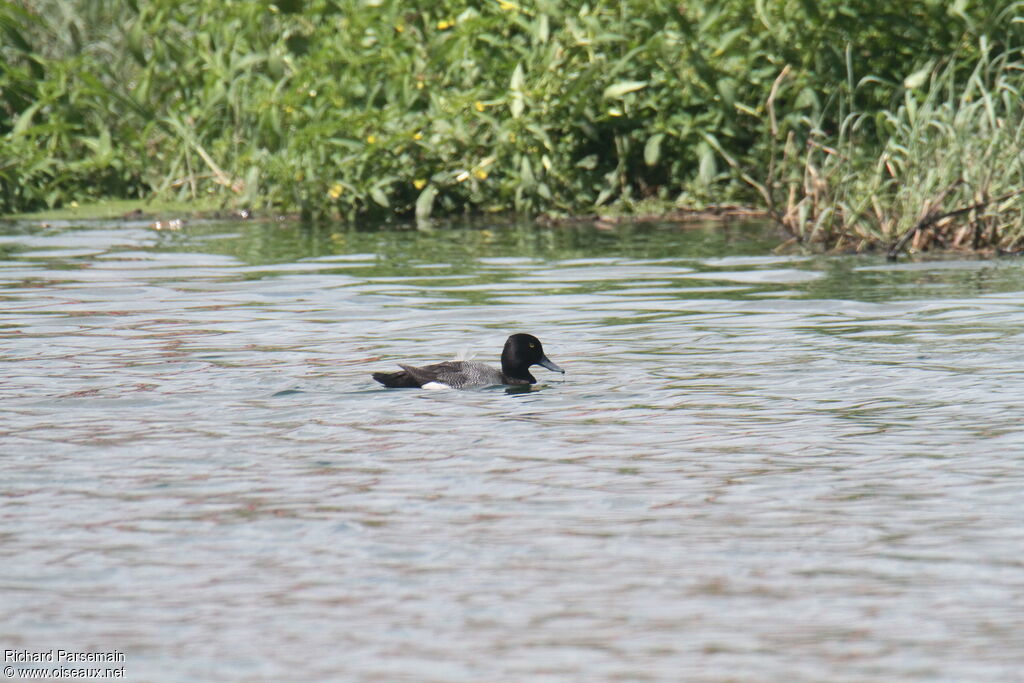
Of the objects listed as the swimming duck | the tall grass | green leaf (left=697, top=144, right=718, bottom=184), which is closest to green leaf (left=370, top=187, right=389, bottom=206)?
green leaf (left=697, top=144, right=718, bottom=184)

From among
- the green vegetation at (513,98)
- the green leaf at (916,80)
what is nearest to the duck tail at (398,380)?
the green vegetation at (513,98)

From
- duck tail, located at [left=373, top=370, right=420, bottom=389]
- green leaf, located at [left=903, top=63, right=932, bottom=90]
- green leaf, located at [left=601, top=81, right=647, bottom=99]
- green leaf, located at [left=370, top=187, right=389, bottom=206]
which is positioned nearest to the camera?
duck tail, located at [left=373, top=370, right=420, bottom=389]

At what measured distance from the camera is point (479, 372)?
27.7 feet

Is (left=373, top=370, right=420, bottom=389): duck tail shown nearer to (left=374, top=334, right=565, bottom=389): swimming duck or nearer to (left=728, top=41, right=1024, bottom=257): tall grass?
(left=374, top=334, right=565, bottom=389): swimming duck

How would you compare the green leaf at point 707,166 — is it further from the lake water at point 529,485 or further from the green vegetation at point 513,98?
the lake water at point 529,485

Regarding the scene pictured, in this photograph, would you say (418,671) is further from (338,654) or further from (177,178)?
(177,178)

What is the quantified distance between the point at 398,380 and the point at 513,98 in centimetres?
875

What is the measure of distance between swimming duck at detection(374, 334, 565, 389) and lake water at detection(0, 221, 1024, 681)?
8cm

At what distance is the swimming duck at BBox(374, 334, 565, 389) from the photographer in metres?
8.20

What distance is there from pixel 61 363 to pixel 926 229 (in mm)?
7178

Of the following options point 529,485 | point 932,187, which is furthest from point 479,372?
point 932,187

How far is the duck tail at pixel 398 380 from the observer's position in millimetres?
8188

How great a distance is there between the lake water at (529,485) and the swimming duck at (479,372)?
84 mm

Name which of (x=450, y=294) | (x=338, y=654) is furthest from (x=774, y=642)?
(x=450, y=294)
